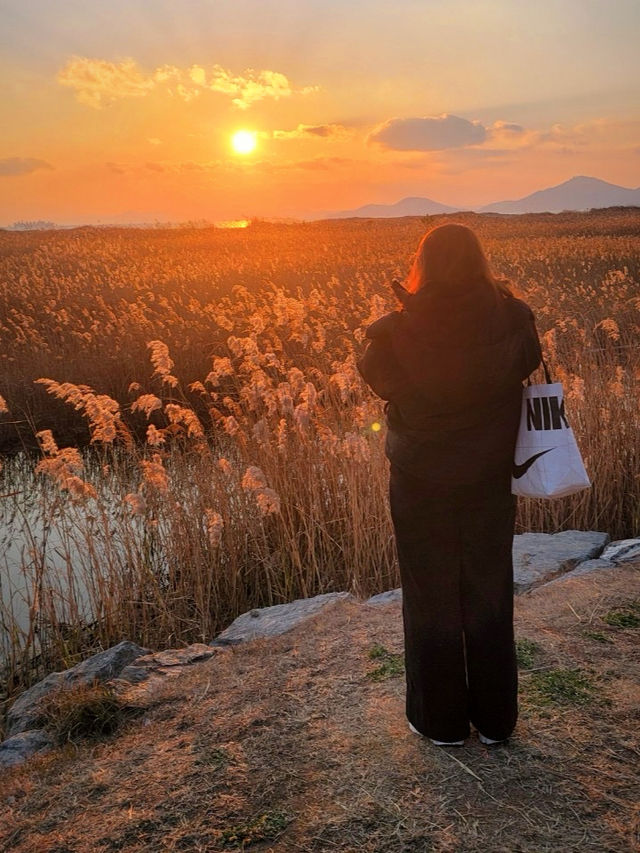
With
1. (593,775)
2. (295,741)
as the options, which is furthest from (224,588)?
(593,775)

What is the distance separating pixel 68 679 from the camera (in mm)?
4242

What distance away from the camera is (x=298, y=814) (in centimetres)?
285

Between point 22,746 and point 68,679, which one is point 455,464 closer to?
point 22,746

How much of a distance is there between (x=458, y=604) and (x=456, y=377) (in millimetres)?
948

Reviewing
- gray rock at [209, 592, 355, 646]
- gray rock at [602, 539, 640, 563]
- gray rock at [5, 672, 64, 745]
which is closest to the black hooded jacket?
gray rock at [209, 592, 355, 646]

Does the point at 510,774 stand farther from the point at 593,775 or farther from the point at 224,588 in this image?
the point at 224,588

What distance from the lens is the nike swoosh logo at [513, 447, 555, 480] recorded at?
9.46 feet

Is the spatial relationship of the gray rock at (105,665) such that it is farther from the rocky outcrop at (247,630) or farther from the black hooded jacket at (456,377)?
the black hooded jacket at (456,377)

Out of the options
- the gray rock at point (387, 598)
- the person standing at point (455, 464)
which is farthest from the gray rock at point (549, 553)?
the person standing at point (455, 464)

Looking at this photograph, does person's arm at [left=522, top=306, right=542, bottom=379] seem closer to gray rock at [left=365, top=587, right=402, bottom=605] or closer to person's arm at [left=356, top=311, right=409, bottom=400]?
person's arm at [left=356, top=311, right=409, bottom=400]

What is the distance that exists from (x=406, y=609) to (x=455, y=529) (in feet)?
1.52

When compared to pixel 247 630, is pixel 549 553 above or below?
above

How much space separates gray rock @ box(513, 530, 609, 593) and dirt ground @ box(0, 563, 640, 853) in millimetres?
822

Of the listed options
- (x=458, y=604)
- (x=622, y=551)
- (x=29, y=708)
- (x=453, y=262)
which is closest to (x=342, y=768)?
(x=458, y=604)
